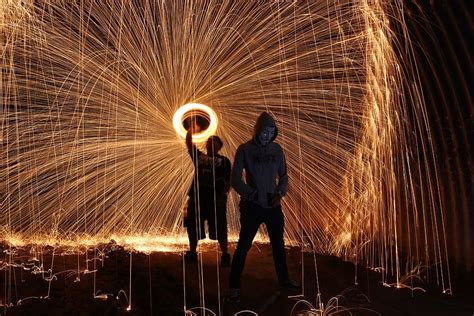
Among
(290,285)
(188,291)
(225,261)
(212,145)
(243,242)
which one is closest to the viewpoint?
(243,242)

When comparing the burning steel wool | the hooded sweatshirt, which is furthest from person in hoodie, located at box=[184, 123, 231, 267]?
the burning steel wool

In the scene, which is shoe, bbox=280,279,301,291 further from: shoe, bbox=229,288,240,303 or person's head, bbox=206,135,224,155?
person's head, bbox=206,135,224,155

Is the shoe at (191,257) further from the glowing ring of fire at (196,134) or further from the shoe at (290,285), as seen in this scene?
the shoe at (290,285)

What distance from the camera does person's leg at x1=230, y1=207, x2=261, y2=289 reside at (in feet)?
17.2

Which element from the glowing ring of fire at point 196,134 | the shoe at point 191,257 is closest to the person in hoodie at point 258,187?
the shoe at point 191,257

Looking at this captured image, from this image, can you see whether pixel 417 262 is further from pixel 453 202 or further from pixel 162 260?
pixel 162 260

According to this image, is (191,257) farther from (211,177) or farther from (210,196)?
(211,177)

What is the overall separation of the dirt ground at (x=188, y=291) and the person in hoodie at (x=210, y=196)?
0.37 meters

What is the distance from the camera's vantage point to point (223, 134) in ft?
30.1

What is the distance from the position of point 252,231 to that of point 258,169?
616 mm

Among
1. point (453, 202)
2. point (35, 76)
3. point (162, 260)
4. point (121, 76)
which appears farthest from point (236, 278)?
point (35, 76)

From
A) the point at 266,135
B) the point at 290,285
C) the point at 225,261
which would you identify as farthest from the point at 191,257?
the point at 266,135

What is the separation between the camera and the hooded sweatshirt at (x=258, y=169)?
17.5 feet

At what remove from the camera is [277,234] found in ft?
18.0
